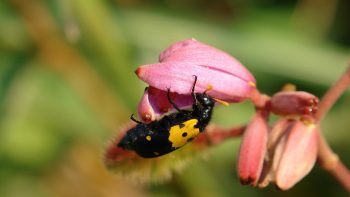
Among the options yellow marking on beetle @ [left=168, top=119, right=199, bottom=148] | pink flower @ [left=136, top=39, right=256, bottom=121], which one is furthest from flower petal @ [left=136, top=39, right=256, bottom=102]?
yellow marking on beetle @ [left=168, top=119, right=199, bottom=148]

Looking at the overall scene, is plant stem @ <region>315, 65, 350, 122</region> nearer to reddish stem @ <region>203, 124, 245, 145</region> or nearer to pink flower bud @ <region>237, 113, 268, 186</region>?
pink flower bud @ <region>237, 113, 268, 186</region>

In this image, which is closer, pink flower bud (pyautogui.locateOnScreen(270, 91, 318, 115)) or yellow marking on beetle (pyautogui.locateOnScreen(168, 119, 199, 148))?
yellow marking on beetle (pyautogui.locateOnScreen(168, 119, 199, 148))

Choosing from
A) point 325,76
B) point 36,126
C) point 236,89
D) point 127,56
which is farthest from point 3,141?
point 236,89

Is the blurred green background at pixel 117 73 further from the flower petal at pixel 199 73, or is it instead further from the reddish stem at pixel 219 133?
the flower petal at pixel 199 73

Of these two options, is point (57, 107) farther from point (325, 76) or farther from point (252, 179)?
point (252, 179)

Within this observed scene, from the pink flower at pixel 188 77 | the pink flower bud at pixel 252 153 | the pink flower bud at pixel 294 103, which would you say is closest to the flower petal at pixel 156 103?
the pink flower at pixel 188 77

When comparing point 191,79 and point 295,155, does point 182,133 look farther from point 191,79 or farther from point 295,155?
point 295,155
